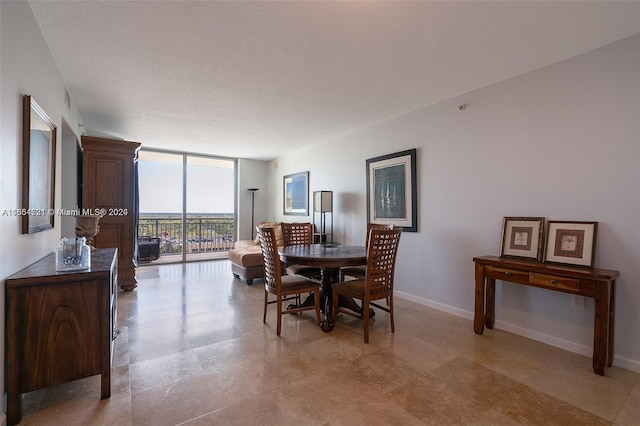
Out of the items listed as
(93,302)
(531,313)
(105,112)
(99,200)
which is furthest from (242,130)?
(531,313)

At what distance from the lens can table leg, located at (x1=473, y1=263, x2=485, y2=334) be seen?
2690 mm

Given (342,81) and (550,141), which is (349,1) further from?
(550,141)

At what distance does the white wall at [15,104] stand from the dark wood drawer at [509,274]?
3396 mm

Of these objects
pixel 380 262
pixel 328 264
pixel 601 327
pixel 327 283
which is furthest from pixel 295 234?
pixel 601 327

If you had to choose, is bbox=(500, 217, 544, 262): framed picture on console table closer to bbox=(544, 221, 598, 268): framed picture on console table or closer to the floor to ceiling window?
bbox=(544, 221, 598, 268): framed picture on console table

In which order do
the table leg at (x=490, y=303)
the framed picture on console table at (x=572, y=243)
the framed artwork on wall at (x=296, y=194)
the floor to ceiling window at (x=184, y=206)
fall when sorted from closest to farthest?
1. the framed picture on console table at (x=572, y=243)
2. the table leg at (x=490, y=303)
3. the framed artwork on wall at (x=296, y=194)
4. the floor to ceiling window at (x=184, y=206)

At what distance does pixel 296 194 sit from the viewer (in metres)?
6.18

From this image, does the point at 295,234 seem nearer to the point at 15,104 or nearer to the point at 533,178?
the point at 533,178

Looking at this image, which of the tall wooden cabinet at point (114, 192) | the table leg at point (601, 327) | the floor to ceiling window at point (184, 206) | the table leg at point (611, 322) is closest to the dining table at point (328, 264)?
the table leg at point (601, 327)

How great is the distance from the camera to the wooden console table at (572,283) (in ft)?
6.57

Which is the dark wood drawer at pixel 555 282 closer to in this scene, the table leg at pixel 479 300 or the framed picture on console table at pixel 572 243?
the framed picture on console table at pixel 572 243

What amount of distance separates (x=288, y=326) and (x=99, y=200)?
3190 millimetres

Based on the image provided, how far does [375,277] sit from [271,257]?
1010 mm

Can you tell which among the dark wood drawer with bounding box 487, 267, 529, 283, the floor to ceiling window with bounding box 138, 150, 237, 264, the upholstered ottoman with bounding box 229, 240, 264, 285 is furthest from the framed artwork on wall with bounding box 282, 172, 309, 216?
the dark wood drawer with bounding box 487, 267, 529, 283
